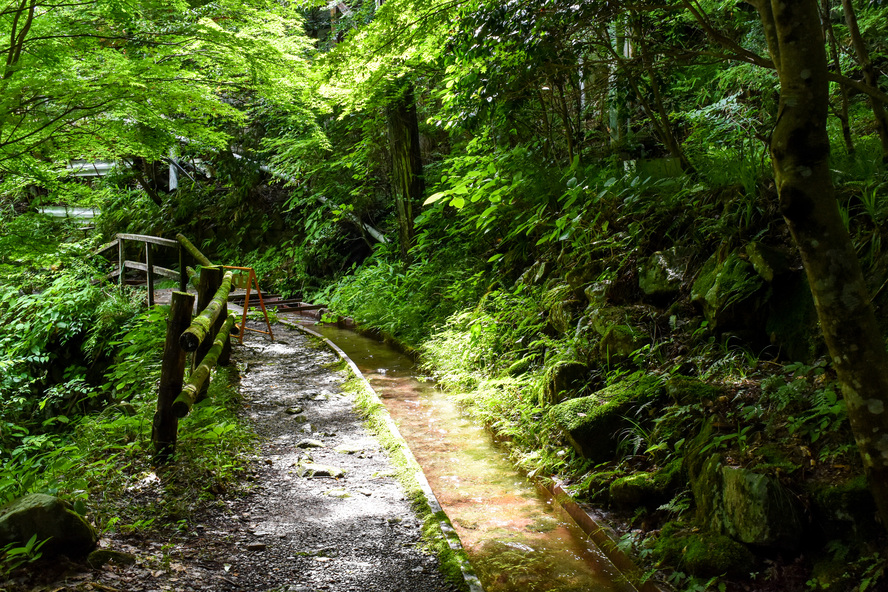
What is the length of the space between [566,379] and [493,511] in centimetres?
150

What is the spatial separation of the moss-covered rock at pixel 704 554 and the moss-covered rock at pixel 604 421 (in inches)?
40.2

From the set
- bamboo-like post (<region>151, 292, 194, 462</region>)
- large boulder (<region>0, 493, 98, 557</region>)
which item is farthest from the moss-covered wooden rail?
large boulder (<region>0, 493, 98, 557</region>)

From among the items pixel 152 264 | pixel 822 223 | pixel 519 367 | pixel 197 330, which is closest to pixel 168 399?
pixel 197 330

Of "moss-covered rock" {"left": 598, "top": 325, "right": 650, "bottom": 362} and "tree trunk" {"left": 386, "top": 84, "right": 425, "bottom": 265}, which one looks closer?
"moss-covered rock" {"left": 598, "top": 325, "right": 650, "bottom": 362}

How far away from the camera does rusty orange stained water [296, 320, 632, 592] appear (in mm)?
3291

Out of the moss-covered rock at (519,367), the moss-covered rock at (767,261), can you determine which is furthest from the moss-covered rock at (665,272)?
the moss-covered rock at (519,367)

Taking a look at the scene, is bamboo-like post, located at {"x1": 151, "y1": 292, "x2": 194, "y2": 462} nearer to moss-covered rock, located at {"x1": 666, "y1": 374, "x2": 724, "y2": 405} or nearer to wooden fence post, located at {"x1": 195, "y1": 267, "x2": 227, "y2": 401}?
wooden fence post, located at {"x1": 195, "y1": 267, "x2": 227, "y2": 401}

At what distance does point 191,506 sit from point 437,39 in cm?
682

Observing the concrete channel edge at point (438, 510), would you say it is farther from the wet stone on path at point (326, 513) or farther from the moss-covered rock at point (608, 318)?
the moss-covered rock at point (608, 318)

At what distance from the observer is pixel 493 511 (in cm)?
409

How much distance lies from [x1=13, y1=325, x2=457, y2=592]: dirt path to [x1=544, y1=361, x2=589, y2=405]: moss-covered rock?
1.63m

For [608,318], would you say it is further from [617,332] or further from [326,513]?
[326,513]

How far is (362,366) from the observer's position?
8.34m

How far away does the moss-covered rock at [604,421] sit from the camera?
422 centimetres
